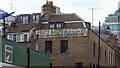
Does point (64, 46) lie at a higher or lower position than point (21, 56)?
higher

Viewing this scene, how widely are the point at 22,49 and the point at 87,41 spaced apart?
19.4 meters

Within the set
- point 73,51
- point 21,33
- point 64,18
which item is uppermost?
point 64,18

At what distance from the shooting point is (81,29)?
49.9 m

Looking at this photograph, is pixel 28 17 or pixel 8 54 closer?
pixel 8 54

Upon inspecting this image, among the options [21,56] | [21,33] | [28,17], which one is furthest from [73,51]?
[28,17]

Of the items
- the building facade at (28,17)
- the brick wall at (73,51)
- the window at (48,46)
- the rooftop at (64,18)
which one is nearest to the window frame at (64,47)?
the brick wall at (73,51)

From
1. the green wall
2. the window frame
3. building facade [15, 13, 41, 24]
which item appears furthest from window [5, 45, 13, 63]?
building facade [15, 13, 41, 24]

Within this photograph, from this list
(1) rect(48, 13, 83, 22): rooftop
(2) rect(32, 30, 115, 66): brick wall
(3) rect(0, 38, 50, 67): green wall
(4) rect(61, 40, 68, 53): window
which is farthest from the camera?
(1) rect(48, 13, 83, 22): rooftop

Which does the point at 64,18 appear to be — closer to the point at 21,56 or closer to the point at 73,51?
the point at 73,51

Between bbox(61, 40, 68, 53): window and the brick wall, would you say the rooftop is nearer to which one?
the brick wall

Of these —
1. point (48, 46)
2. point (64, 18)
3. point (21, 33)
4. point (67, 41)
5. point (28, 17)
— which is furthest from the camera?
point (28, 17)

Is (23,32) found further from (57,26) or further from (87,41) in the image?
(87,41)

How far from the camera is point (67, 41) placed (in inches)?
1973

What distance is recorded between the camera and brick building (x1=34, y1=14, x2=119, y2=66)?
49.3 metres
